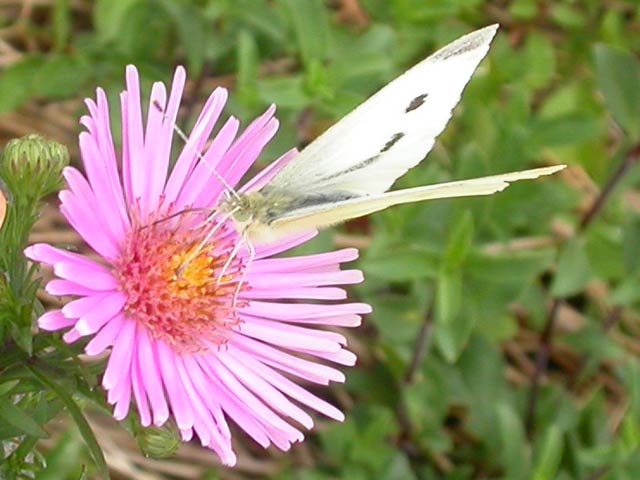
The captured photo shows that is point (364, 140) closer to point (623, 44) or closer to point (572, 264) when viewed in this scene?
point (572, 264)

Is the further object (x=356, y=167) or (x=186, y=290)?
(x=186, y=290)

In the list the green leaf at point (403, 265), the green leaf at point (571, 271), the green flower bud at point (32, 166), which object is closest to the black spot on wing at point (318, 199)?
the green flower bud at point (32, 166)

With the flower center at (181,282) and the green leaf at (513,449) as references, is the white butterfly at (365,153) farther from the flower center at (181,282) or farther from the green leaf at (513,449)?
the green leaf at (513,449)

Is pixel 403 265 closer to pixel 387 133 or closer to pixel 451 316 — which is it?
pixel 451 316

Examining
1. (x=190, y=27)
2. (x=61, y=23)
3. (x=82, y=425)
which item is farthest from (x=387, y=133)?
(x=61, y=23)

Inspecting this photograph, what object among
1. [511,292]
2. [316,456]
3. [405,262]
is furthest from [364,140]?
[316,456]

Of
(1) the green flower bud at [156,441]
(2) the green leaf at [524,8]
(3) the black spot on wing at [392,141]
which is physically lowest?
(2) the green leaf at [524,8]

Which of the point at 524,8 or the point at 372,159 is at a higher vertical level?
the point at 372,159
